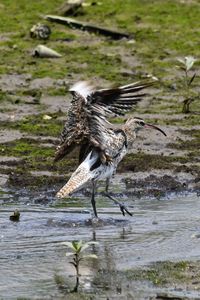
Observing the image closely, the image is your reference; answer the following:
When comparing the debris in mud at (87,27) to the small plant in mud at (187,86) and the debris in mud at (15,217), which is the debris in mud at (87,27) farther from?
the debris in mud at (15,217)

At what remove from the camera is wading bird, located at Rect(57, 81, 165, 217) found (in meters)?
11.1

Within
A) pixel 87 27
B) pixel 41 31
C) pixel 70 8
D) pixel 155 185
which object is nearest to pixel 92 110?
pixel 155 185

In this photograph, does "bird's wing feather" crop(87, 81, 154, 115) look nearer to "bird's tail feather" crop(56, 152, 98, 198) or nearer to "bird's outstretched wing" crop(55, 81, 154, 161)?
"bird's outstretched wing" crop(55, 81, 154, 161)

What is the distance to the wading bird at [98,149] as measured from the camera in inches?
438

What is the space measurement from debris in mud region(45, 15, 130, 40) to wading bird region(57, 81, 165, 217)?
22.6ft

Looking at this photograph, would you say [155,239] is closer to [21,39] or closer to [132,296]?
[132,296]

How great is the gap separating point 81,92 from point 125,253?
1.82 metres

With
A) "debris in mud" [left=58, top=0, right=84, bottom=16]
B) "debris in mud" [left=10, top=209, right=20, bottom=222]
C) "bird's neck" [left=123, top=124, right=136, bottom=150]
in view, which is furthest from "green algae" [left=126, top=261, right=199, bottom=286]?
"debris in mud" [left=58, top=0, right=84, bottom=16]

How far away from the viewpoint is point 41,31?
61.9 feet

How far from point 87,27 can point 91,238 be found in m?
9.13

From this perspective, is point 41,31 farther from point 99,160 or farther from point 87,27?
point 99,160

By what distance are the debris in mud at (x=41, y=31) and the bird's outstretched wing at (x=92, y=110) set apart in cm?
762

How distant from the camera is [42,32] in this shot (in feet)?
62.0

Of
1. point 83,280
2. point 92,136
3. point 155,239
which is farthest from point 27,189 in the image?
point 83,280
